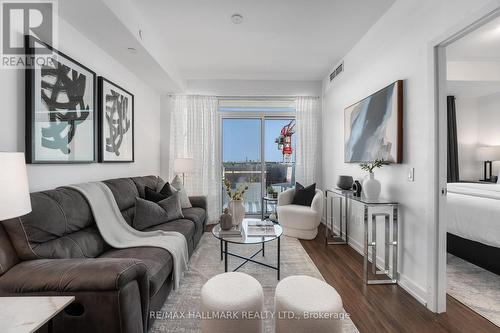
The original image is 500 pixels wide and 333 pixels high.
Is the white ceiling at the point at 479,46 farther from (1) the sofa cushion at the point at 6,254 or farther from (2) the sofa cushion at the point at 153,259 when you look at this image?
(1) the sofa cushion at the point at 6,254

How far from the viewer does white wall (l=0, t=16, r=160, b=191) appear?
1739mm

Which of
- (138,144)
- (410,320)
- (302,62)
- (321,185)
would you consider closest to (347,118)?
(302,62)

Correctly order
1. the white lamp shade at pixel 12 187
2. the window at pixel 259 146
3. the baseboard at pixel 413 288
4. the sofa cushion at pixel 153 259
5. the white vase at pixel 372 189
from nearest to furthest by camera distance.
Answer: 1. the white lamp shade at pixel 12 187
2. the sofa cushion at pixel 153 259
3. the baseboard at pixel 413 288
4. the white vase at pixel 372 189
5. the window at pixel 259 146

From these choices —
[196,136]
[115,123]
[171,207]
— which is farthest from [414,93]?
[196,136]

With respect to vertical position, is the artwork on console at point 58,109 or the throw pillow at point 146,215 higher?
the artwork on console at point 58,109

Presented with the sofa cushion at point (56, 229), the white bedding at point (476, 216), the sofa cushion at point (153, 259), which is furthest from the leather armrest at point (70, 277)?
the white bedding at point (476, 216)

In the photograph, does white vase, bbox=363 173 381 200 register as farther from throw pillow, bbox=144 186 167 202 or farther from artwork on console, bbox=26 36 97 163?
artwork on console, bbox=26 36 97 163

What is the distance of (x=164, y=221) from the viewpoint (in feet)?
9.40

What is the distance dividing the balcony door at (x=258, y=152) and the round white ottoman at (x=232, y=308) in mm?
3434

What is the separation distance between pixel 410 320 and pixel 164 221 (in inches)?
99.4

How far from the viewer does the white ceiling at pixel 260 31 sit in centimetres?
251

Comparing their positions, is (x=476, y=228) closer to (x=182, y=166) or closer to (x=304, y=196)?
(x=304, y=196)

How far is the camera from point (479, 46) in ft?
10.7

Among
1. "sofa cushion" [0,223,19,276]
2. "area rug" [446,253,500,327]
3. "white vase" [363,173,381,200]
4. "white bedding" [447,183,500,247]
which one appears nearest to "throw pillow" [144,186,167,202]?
"sofa cushion" [0,223,19,276]
